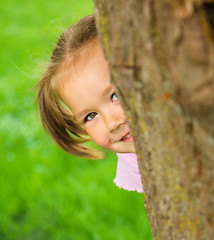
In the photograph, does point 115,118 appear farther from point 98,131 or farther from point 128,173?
point 128,173

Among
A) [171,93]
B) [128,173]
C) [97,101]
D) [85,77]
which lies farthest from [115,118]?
[171,93]

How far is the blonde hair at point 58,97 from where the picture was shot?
69.4 inches

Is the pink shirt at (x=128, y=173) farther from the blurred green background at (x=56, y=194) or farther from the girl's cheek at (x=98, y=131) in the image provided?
the blurred green background at (x=56, y=194)

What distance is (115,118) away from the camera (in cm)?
162

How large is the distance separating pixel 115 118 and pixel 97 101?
0.11 meters

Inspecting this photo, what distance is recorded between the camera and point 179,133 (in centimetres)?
83

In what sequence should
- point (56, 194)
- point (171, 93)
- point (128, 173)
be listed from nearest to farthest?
1. point (171, 93)
2. point (128, 173)
3. point (56, 194)

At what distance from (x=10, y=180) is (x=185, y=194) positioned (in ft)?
10.8

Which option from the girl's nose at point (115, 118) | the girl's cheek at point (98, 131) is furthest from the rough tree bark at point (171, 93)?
the girl's cheek at point (98, 131)

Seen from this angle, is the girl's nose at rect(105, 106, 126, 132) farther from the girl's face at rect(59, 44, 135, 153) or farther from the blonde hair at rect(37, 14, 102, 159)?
the blonde hair at rect(37, 14, 102, 159)

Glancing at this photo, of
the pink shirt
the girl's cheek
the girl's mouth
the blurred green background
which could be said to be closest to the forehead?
the girl's cheek

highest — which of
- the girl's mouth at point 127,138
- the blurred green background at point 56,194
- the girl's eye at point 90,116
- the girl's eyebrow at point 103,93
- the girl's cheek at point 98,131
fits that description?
the girl's eyebrow at point 103,93

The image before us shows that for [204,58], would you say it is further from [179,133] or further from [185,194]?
[185,194]

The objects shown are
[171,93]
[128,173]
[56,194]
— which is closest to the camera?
[171,93]
